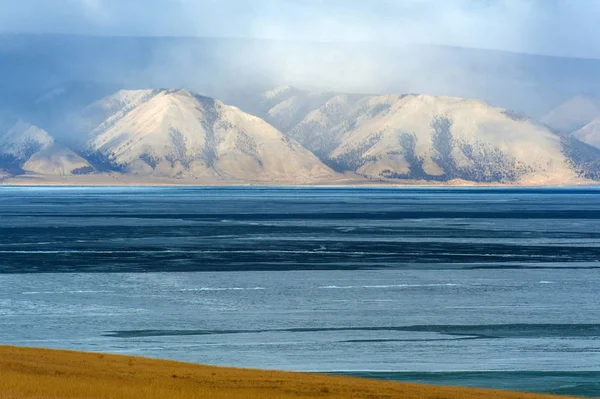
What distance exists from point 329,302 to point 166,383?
18.4 meters

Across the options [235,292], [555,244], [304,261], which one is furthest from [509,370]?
[555,244]

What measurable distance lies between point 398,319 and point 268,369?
10.1 meters

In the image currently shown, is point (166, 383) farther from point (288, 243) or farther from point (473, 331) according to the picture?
point (288, 243)

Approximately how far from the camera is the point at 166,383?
A: 21969 millimetres

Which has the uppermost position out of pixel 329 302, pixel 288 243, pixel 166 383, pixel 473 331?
pixel 166 383

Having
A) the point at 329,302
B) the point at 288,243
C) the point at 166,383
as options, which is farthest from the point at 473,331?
the point at 288,243

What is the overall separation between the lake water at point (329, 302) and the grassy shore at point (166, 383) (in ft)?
9.06

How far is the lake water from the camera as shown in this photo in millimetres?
28094

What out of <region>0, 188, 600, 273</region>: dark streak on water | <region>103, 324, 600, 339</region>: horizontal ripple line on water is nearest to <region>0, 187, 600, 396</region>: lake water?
<region>103, 324, 600, 339</region>: horizontal ripple line on water

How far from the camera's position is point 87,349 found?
29.2m

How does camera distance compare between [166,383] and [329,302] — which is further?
[329,302]

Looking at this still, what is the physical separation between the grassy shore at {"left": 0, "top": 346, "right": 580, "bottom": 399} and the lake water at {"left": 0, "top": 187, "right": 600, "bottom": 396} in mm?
2761

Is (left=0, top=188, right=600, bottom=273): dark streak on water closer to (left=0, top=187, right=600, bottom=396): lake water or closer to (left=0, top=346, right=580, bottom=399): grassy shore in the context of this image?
(left=0, top=187, right=600, bottom=396): lake water

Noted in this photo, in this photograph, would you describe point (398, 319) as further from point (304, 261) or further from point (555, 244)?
point (555, 244)
